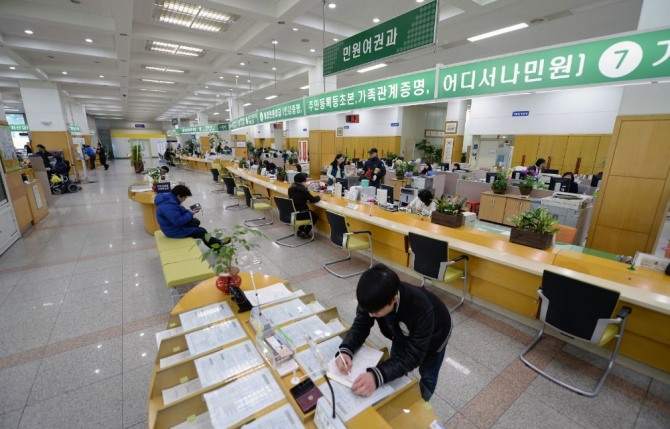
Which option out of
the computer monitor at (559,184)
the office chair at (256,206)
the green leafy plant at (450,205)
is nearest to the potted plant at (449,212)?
the green leafy plant at (450,205)

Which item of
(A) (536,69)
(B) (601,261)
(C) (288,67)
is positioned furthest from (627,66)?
(C) (288,67)

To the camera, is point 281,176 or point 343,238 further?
point 281,176

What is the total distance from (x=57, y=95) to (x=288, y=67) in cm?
863

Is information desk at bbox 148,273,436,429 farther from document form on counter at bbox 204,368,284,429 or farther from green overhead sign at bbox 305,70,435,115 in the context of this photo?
green overhead sign at bbox 305,70,435,115

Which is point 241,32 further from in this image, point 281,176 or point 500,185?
point 500,185

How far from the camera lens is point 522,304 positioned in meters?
2.86

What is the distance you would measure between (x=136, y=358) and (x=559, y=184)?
7.63 m

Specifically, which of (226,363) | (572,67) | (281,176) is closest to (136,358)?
(226,363)

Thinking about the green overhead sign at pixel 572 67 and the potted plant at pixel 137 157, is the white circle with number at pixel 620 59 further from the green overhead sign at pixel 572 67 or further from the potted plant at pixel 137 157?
the potted plant at pixel 137 157

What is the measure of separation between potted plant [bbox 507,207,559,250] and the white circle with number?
1.39 m

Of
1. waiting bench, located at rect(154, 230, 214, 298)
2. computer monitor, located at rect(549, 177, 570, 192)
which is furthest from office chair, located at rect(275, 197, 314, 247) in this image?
computer monitor, located at rect(549, 177, 570, 192)

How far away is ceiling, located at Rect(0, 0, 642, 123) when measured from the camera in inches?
184

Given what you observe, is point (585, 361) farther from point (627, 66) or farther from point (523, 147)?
point (523, 147)

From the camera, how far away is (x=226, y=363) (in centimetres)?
148
